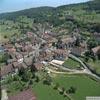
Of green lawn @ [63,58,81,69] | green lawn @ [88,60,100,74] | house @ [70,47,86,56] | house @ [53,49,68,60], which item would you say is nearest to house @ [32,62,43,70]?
green lawn @ [63,58,81,69]

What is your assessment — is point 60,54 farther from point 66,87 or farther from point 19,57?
point 66,87

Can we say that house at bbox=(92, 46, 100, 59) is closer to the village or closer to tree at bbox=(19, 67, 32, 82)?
the village

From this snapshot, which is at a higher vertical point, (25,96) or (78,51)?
(78,51)

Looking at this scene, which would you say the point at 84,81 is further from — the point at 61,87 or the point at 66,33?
the point at 66,33

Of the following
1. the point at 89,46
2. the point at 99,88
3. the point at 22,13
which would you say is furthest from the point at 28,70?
the point at 22,13

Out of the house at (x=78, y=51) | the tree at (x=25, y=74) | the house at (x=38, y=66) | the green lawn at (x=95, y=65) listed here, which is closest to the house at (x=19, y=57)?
the house at (x=38, y=66)

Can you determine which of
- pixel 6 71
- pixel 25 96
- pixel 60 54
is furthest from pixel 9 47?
pixel 25 96
